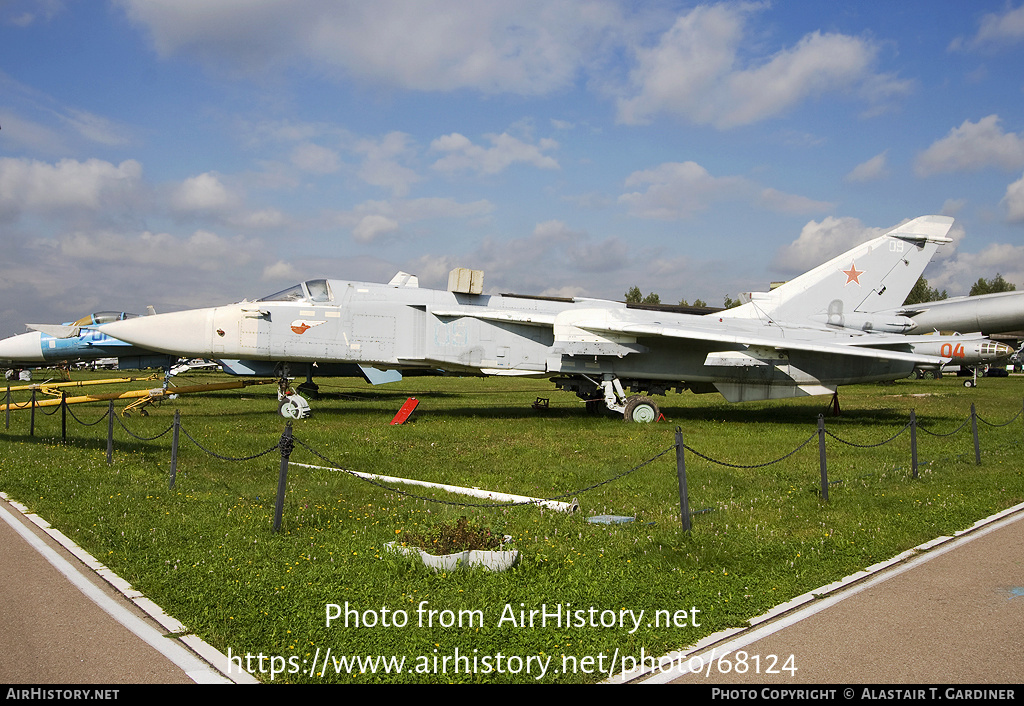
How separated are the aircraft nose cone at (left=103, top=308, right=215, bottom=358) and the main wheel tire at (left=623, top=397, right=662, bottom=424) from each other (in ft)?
30.9

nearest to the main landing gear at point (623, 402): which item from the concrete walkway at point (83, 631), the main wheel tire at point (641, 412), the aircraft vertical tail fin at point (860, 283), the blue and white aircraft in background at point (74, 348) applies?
the main wheel tire at point (641, 412)

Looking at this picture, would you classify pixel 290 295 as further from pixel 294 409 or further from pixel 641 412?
pixel 641 412

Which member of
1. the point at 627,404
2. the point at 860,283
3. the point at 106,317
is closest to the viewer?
the point at 627,404

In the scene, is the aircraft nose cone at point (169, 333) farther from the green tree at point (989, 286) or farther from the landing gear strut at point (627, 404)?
the green tree at point (989, 286)

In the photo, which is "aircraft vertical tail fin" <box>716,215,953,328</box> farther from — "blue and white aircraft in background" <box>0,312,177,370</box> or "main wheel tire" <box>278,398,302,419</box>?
"blue and white aircraft in background" <box>0,312,177,370</box>

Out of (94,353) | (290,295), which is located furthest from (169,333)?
(94,353)

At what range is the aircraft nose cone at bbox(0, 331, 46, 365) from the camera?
24094mm

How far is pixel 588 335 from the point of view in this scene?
15453 mm

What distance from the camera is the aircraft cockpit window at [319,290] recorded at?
15164 millimetres

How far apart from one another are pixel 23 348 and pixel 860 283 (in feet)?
89.7

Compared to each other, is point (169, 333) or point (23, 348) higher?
point (169, 333)

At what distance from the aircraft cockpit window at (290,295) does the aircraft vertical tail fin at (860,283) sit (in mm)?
10272

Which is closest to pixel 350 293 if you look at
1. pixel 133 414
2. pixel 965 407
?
pixel 133 414

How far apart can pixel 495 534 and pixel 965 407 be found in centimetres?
2045
